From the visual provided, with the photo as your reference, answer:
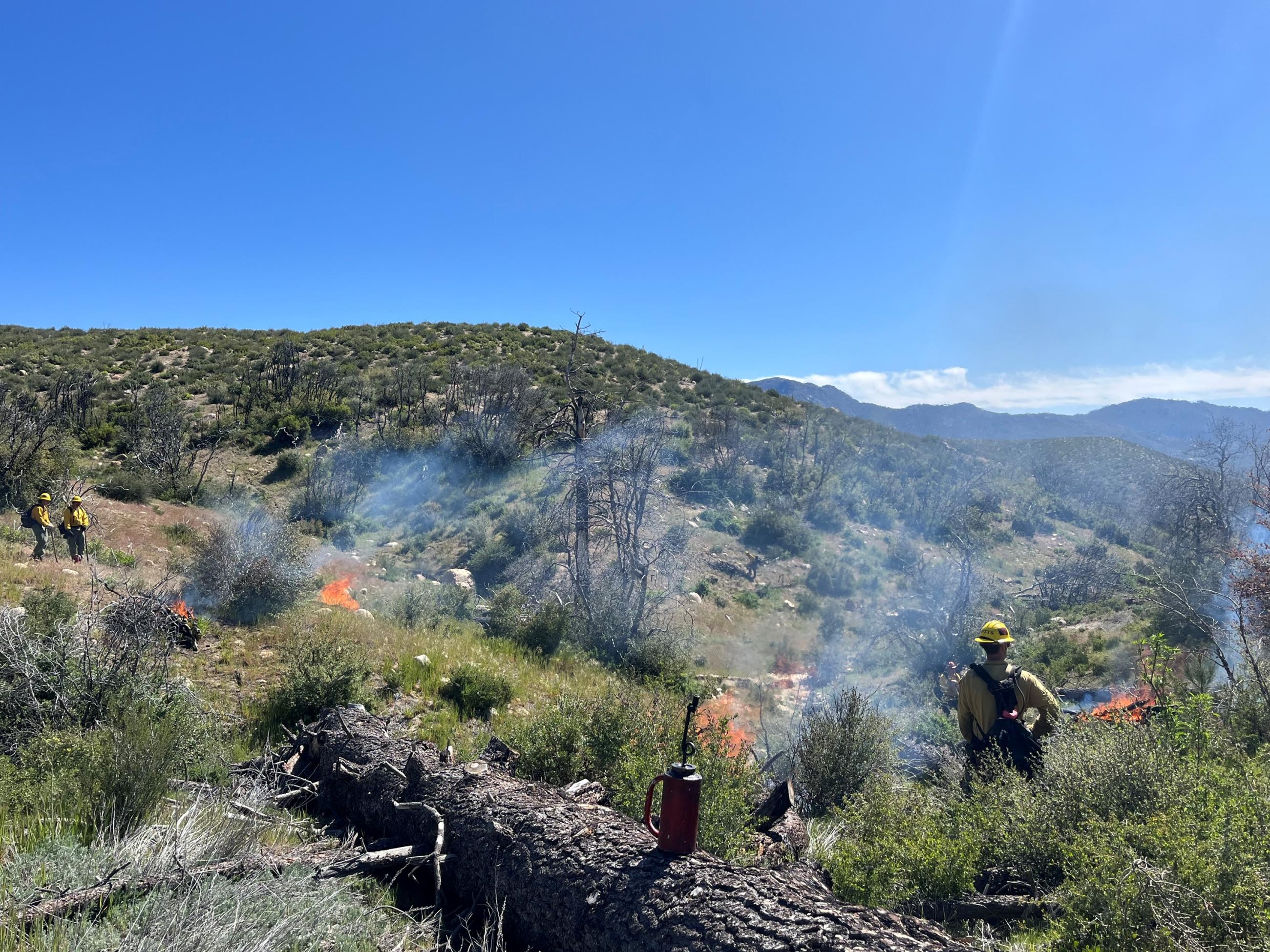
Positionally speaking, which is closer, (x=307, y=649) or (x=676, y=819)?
(x=676, y=819)

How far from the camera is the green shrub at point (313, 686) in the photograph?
6324 millimetres

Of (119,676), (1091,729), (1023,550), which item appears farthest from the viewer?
(1023,550)

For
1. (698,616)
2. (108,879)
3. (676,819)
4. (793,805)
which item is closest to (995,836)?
(793,805)

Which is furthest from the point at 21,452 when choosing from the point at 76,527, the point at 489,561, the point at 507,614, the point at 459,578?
the point at 507,614

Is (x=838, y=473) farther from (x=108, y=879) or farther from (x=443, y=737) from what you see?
(x=108, y=879)

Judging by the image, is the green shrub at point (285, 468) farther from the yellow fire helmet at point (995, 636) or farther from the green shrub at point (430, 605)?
the yellow fire helmet at point (995, 636)

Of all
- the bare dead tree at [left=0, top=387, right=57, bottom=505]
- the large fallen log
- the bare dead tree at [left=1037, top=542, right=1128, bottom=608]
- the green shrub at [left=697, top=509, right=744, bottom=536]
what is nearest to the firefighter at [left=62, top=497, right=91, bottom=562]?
the bare dead tree at [left=0, top=387, right=57, bottom=505]

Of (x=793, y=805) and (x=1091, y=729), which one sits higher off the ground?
(x=1091, y=729)

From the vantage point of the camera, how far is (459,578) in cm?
1573

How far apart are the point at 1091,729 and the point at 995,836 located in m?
1.06

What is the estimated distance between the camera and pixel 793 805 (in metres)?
4.92

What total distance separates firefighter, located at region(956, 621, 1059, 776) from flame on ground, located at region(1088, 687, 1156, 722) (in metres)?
0.35

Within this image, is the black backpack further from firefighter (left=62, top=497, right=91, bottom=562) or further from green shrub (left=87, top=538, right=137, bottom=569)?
firefighter (left=62, top=497, right=91, bottom=562)

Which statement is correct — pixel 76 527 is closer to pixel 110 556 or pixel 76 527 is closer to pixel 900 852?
pixel 110 556
